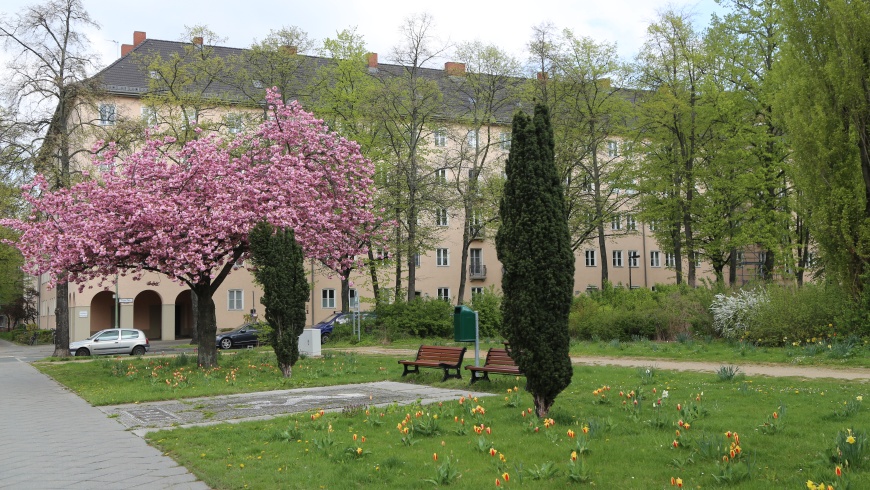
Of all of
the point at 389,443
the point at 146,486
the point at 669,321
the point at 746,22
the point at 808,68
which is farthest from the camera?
the point at 746,22

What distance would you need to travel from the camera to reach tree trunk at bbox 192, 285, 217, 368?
20.7m

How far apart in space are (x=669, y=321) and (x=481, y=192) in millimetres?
14836

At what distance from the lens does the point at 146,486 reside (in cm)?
687

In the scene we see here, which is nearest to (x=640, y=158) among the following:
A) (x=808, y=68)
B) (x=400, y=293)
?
(x=400, y=293)

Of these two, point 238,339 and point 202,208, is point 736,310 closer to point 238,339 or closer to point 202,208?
point 202,208

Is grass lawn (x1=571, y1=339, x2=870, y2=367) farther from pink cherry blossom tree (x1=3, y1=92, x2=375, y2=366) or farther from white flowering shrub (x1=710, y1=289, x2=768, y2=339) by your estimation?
pink cherry blossom tree (x1=3, y1=92, x2=375, y2=366)

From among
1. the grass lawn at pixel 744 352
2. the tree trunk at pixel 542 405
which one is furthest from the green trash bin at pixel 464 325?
the tree trunk at pixel 542 405

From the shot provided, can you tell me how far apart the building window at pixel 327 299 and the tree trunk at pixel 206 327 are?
33059 millimetres

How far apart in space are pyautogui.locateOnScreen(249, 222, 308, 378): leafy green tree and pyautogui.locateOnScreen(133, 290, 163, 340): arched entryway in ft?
143

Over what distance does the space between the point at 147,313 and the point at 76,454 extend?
2059 inches

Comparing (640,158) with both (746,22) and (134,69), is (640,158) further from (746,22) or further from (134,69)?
(134,69)

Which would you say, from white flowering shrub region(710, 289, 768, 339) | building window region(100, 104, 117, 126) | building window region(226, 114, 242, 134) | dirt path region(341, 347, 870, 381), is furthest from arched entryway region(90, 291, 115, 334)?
white flowering shrub region(710, 289, 768, 339)

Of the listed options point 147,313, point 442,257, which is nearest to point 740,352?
point 442,257

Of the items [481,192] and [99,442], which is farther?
[481,192]
